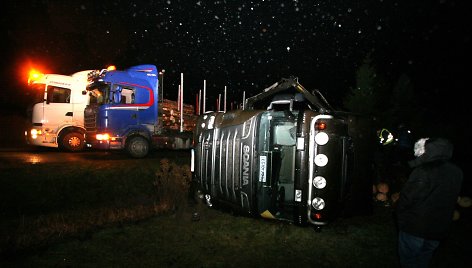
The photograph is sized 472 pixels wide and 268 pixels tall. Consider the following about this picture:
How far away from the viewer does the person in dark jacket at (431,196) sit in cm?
373

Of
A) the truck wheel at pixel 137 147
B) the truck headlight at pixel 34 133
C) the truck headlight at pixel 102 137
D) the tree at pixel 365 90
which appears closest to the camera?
the truck headlight at pixel 102 137

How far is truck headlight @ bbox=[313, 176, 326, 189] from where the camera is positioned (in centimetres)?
521

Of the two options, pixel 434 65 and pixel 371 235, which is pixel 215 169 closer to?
pixel 371 235

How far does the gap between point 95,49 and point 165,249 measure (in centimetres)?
3488

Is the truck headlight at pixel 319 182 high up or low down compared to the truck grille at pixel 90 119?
down

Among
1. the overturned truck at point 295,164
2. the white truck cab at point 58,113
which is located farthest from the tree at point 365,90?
the overturned truck at point 295,164

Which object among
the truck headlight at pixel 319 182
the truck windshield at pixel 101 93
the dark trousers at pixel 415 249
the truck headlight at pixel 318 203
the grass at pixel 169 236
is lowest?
the grass at pixel 169 236

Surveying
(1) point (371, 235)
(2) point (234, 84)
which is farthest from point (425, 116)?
(1) point (371, 235)

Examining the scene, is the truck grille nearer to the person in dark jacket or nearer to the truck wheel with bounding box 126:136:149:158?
the truck wheel with bounding box 126:136:149:158

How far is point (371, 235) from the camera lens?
6113 mm

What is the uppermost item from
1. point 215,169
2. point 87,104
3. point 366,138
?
point 87,104

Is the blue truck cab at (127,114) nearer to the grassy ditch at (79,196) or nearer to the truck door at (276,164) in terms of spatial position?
the grassy ditch at (79,196)

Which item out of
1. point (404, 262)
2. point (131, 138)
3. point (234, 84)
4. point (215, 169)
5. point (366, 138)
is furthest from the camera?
point (234, 84)

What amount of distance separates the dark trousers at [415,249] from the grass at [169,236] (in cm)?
105
